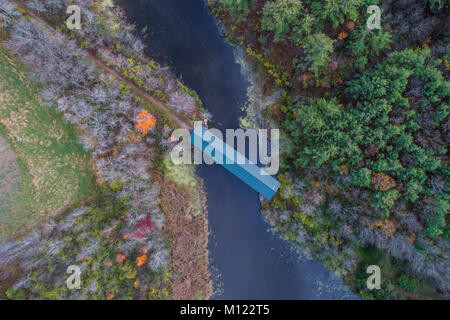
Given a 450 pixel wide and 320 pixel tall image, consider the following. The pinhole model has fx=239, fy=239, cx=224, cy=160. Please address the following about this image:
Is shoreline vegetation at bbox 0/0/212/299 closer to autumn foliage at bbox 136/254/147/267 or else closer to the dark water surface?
autumn foliage at bbox 136/254/147/267

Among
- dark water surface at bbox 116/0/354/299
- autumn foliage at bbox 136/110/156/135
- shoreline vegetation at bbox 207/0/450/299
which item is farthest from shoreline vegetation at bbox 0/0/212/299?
shoreline vegetation at bbox 207/0/450/299

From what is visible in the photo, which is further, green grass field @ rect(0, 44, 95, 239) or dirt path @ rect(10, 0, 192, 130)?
dirt path @ rect(10, 0, 192, 130)

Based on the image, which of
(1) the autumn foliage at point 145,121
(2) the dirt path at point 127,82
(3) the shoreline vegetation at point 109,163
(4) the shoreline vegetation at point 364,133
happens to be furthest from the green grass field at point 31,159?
(4) the shoreline vegetation at point 364,133

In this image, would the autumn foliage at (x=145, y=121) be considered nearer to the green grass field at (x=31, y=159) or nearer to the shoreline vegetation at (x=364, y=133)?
the green grass field at (x=31, y=159)

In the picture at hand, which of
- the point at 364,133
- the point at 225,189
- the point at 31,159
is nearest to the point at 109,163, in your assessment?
the point at 31,159

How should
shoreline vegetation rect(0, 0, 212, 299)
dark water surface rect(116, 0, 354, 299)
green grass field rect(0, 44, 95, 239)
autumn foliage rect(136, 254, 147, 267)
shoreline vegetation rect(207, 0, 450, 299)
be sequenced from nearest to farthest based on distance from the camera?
1. shoreline vegetation rect(207, 0, 450, 299)
2. shoreline vegetation rect(0, 0, 212, 299)
3. autumn foliage rect(136, 254, 147, 267)
4. green grass field rect(0, 44, 95, 239)
5. dark water surface rect(116, 0, 354, 299)

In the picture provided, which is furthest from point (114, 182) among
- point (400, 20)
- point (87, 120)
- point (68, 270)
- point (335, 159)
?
point (400, 20)
